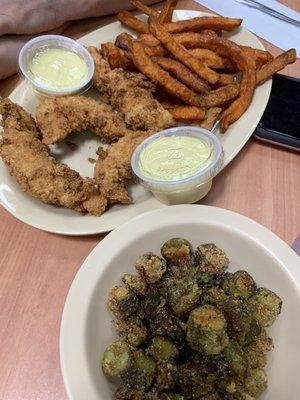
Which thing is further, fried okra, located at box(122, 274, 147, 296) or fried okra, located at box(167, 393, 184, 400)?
fried okra, located at box(122, 274, 147, 296)

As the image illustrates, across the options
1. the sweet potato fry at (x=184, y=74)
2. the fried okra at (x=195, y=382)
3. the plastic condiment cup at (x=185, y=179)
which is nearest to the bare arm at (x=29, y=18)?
the sweet potato fry at (x=184, y=74)

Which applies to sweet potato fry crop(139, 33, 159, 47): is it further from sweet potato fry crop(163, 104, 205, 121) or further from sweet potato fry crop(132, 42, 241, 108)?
sweet potato fry crop(163, 104, 205, 121)

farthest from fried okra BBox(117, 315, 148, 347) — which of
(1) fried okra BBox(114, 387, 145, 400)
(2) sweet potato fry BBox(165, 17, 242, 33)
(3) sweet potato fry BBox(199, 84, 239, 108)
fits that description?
(2) sweet potato fry BBox(165, 17, 242, 33)

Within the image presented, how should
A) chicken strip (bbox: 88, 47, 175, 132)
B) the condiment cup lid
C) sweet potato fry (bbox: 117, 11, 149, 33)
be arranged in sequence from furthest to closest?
sweet potato fry (bbox: 117, 11, 149, 33), chicken strip (bbox: 88, 47, 175, 132), the condiment cup lid

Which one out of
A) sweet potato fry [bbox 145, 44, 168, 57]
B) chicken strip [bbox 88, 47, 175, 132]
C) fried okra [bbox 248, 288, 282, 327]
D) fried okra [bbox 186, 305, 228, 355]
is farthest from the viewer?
sweet potato fry [bbox 145, 44, 168, 57]

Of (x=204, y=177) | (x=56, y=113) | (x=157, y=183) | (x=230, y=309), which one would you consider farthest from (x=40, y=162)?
(x=230, y=309)

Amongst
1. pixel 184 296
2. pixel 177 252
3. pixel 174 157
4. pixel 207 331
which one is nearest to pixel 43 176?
pixel 174 157

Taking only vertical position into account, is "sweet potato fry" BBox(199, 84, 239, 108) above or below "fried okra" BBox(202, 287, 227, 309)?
above
